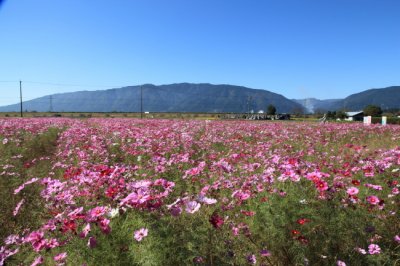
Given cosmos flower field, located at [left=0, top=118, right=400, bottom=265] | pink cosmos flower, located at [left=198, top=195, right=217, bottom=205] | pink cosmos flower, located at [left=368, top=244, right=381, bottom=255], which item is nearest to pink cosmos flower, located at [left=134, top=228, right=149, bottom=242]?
cosmos flower field, located at [left=0, top=118, right=400, bottom=265]

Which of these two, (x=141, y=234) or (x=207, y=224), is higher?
(x=141, y=234)

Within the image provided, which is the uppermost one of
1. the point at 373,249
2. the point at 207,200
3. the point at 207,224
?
the point at 207,200

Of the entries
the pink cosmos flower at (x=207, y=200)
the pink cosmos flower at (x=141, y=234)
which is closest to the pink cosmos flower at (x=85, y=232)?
the pink cosmos flower at (x=141, y=234)

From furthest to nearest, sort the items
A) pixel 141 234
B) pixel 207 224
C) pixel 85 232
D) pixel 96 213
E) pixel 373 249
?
pixel 207 224 → pixel 373 249 → pixel 96 213 → pixel 141 234 → pixel 85 232

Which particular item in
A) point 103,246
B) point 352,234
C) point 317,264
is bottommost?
point 317,264

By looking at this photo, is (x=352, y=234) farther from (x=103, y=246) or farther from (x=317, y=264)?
(x=103, y=246)

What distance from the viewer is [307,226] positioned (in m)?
2.75

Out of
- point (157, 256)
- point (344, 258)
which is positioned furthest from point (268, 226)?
point (157, 256)

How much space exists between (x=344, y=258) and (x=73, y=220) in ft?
7.26

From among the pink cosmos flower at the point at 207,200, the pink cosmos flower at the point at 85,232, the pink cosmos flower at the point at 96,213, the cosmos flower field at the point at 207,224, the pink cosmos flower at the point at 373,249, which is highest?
the pink cosmos flower at the point at 207,200

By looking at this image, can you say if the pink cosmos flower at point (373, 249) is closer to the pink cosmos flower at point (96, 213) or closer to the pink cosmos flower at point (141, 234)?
the pink cosmos flower at point (141, 234)

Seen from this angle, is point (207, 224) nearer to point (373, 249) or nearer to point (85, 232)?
point (85, 232)

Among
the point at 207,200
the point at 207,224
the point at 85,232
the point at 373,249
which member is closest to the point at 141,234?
the point at 85,232

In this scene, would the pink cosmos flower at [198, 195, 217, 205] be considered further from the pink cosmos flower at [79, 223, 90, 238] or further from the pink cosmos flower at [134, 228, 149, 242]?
the pink cosmos flower at [79, 223, 90, 238]
